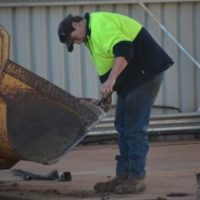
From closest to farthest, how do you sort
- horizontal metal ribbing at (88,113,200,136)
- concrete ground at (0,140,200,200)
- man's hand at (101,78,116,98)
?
man's hand at (101,78,116,98) → concrete ground at (0,140,200,200) → horizontal metal ribbing at (88,113,200,136)

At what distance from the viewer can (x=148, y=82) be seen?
7.43m

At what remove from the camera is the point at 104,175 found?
8.85m

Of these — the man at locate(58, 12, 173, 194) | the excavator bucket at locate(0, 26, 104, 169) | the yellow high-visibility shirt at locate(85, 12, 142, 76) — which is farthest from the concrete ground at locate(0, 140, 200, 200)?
the yellow high-visibility shirt at locate(85, 12, 142, 76)

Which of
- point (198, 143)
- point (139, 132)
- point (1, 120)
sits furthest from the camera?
point (198, 143)

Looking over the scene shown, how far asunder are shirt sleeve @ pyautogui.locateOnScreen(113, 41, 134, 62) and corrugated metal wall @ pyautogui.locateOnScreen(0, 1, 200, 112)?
5021 mm

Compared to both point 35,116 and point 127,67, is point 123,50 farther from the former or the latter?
point 35,116

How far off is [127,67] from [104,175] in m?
1.79

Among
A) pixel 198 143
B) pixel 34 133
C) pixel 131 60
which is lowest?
pixel 198 143

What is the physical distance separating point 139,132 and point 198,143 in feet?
15.2

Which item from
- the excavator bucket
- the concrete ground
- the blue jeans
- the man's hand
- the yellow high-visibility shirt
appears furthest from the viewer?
the concrete ground

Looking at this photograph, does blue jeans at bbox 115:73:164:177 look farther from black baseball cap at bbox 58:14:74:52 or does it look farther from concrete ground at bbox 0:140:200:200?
black baseball cap at bbox 58:14:74:52

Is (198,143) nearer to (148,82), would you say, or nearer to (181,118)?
(181,118)

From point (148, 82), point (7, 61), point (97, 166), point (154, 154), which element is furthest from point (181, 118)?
point (7, 61)

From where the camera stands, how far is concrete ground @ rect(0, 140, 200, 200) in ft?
24.6
